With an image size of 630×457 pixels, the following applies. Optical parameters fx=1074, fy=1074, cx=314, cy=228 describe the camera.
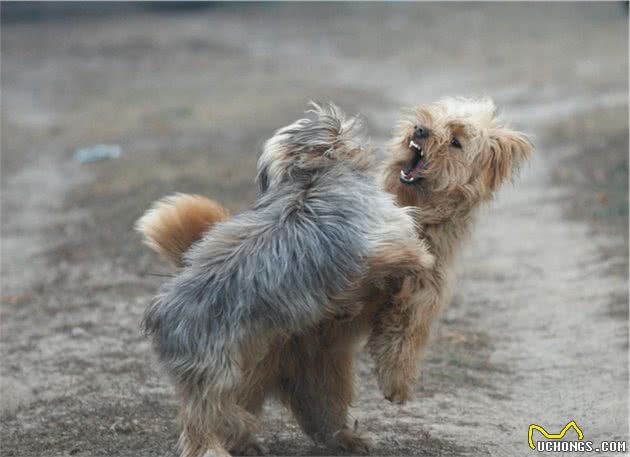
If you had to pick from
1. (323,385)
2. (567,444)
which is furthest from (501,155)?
(567,444)

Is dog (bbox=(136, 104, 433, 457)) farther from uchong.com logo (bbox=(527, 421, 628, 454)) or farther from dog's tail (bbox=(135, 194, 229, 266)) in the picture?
uchong.com logo (bbox=(527, 421, 628, 454))

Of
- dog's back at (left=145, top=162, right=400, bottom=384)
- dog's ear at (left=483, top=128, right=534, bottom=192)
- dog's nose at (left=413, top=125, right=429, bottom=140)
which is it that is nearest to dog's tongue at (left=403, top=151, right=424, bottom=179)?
dog's nose at (left=413, top=125, right=429, bottom=140)

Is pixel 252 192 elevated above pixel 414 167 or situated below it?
below

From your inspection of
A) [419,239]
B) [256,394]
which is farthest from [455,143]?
[256,394]

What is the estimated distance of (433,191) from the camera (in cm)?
518

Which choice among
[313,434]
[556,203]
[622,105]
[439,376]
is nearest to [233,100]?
[622,105]

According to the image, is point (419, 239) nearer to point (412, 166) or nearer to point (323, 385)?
point (412, 166)

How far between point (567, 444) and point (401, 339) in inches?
48.5

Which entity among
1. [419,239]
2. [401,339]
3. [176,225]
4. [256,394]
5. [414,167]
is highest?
[414,167]

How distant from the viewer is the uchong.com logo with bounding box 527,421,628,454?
17.7 ft

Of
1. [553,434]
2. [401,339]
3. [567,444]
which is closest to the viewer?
[401,339]

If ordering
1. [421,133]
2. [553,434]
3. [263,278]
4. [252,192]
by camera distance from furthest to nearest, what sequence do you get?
[252,192] → [553,434] → [421,133] → [263,278]

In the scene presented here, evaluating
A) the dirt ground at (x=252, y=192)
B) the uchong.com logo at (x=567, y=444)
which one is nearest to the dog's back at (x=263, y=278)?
the dirt ground at (x=252, y=192)

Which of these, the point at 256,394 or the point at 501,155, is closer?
the point at 256,394
